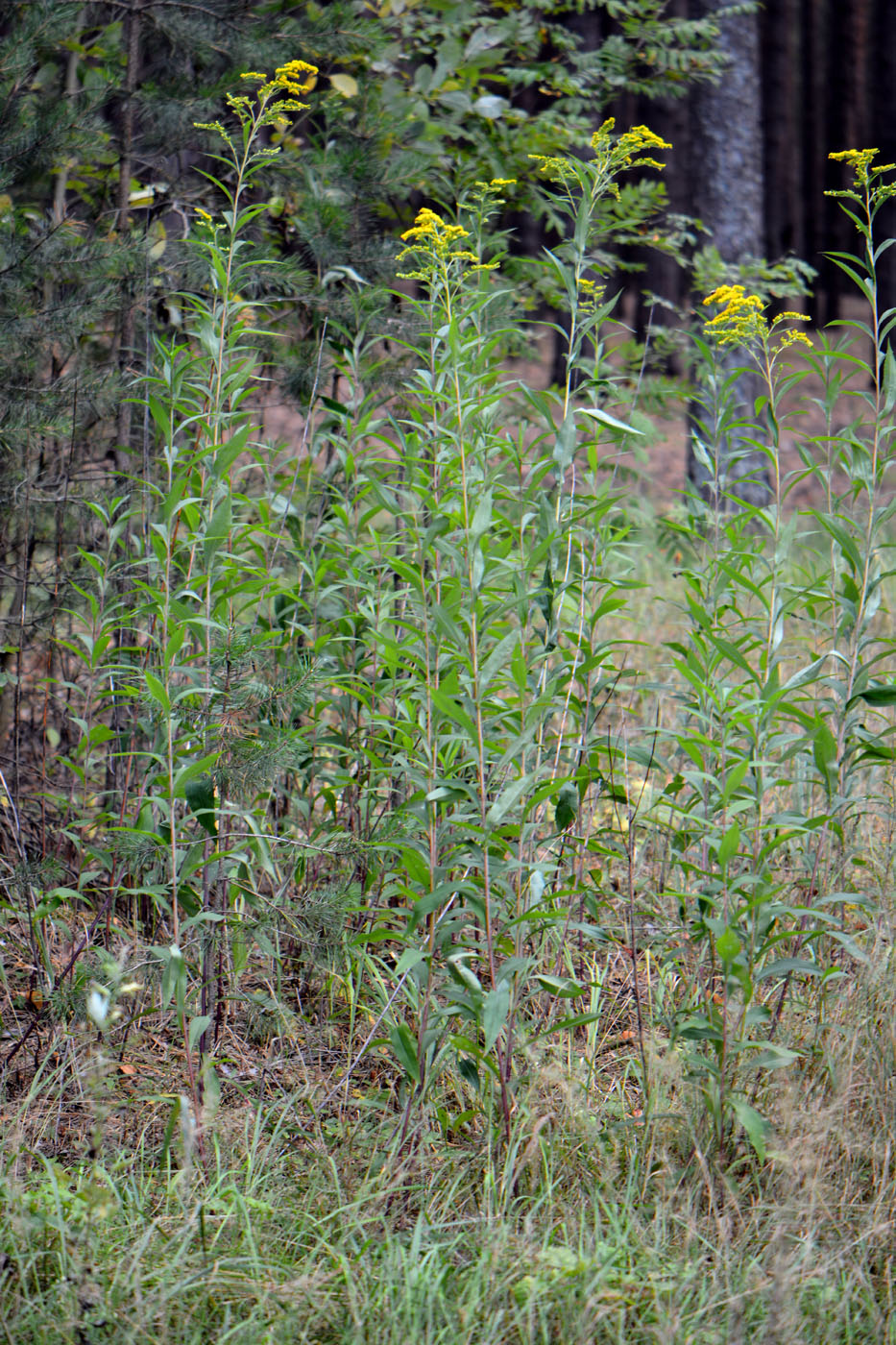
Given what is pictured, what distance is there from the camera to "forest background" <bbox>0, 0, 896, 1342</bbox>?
2121mm

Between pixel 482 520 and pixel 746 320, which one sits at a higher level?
pixel 746 320

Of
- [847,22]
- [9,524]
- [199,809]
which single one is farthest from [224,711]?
[847,22]

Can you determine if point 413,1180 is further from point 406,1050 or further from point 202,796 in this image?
point 202,796

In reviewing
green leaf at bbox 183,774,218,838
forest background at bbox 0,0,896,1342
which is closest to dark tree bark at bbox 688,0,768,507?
forest background at bbox 0,0,896,1342

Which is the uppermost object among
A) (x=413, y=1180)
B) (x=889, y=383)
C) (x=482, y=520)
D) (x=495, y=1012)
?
(x=889, y=383)

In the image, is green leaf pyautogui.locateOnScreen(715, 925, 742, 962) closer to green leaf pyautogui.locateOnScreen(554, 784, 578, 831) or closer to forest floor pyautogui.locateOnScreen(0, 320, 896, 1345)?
forest floor pyautogui.locateOnScreen(0, 320, 896, 1345)

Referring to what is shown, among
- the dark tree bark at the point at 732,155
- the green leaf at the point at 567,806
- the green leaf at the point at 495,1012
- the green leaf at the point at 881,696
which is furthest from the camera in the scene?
the dark tree bark at the point at 732,155

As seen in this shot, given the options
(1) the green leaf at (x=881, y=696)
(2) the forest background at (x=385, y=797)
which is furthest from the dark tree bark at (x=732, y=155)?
(1) the green leaf at (x=881, y=696)

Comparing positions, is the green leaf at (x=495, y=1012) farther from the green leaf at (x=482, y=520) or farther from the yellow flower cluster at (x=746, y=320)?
the yellow flower cluster at (x=746, y=320)

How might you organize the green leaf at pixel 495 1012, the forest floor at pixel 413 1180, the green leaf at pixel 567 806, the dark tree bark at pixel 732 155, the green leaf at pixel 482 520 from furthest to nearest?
the dark tree bark at pixel 732 155 < the green leaf at pixel 567 806 < the green leaf at pixel 482 520 < the green leaf at pixel 495 1012 < the forest floor at pixel 413 1180

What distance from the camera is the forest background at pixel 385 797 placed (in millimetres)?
2121

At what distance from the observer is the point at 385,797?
3162 mm

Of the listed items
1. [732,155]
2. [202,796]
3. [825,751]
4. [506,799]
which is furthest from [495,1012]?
[732,155]

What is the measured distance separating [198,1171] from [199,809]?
761mm
